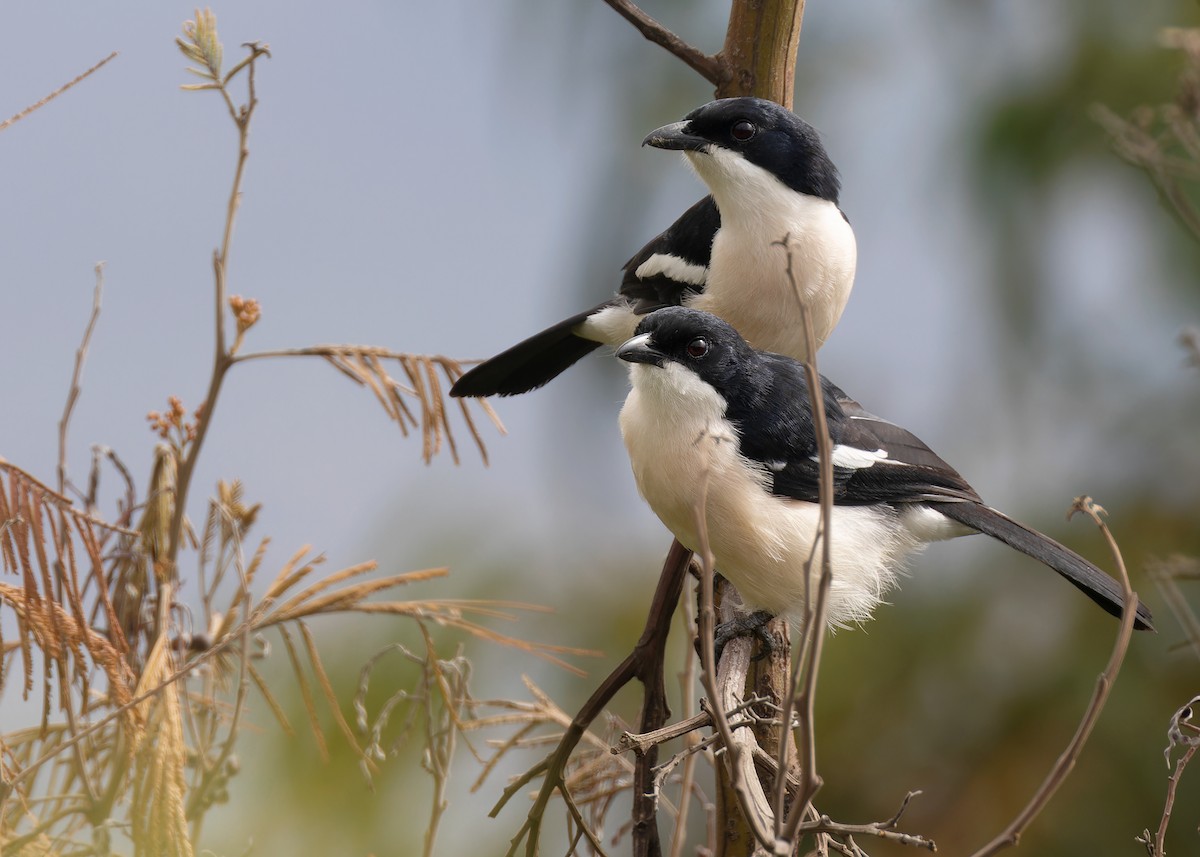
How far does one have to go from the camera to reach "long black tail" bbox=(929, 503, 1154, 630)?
5.77 ft

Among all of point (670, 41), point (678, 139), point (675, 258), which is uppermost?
point (670, 41)

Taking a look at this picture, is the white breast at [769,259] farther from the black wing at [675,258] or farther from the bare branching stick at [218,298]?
the bare branching stick at [218,298]

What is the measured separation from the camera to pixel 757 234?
79.1 inches

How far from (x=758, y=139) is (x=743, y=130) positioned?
0.03 meters

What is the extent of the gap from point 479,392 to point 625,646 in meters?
2.06

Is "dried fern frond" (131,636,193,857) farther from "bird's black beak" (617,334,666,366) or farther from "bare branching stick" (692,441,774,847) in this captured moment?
"bird's black beak" (617,334,666,366)

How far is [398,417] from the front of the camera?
184 centimetres

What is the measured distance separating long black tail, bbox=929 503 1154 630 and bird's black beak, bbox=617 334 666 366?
571mm

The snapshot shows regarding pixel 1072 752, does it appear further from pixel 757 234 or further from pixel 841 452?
pixel 757 234

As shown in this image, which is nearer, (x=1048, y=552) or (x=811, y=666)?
(x=811, y=666)

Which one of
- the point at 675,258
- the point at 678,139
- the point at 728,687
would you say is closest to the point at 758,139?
the point at 678,139

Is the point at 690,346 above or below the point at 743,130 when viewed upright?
below

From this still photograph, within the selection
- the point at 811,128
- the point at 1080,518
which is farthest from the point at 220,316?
the point at 1080,518

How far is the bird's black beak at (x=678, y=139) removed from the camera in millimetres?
2029
